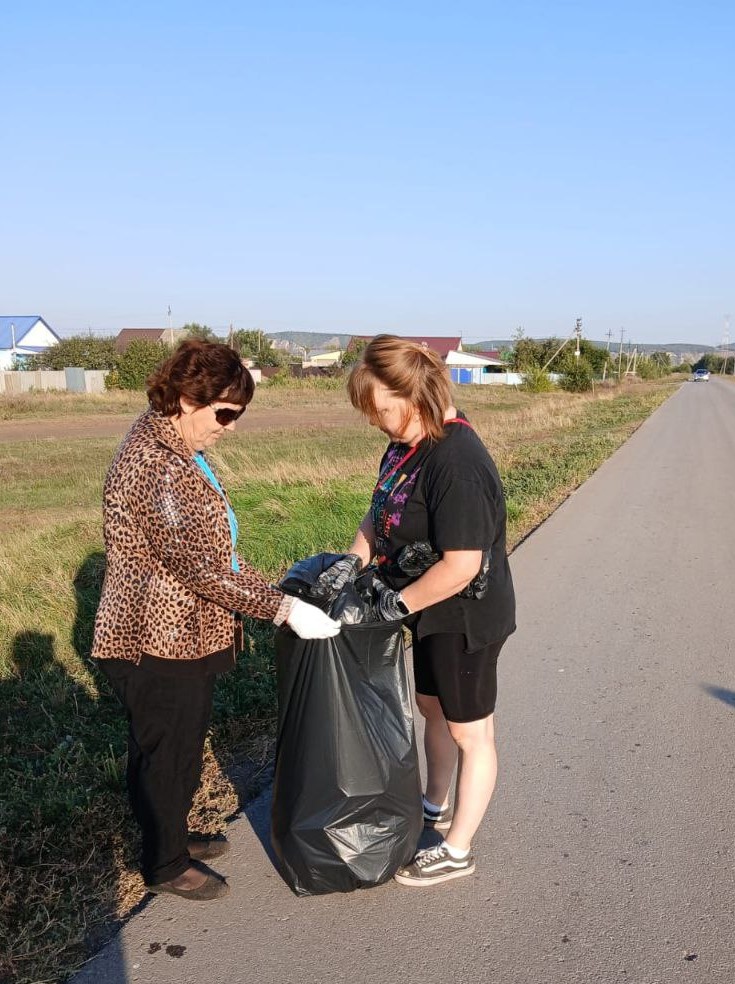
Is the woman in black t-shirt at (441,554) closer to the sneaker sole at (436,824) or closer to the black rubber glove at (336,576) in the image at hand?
the black rubber glove at (336,576)

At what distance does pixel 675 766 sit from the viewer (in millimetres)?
3531

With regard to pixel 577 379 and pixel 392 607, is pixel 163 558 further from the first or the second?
pixel 577 379

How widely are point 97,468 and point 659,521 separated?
10.8 m

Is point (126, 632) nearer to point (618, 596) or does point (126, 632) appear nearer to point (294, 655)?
point (294, 655)

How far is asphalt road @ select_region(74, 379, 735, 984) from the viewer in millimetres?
2344

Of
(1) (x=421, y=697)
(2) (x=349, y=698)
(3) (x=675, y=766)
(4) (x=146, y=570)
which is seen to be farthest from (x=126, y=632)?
(3) (x=675, y=766)

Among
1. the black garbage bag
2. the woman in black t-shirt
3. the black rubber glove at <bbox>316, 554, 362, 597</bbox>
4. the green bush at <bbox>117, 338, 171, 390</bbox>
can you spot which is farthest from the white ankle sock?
the green bush at <bbox>117, 338, 171, 390</bbox>

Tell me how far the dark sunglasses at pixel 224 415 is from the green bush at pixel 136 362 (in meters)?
47.2

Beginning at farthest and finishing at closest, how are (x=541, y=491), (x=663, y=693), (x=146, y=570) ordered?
(x=541, y=491) → (x=663, y=693) → (x=146, y=570)

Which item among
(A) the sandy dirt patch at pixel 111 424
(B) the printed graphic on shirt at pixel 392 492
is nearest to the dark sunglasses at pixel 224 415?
(B) the printed graphic on shirt at pixel 392 492

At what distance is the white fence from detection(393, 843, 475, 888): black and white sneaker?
47291 mm

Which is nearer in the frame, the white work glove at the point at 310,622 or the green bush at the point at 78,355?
the white work glove at the point at 310,622

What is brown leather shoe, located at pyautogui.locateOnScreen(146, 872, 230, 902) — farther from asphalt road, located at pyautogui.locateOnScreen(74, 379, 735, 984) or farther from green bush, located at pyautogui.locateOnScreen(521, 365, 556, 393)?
green bush, located at pyautogui.locateOnScreen(521, 365, 556, 393)

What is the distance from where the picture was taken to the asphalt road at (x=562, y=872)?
7.69 ft
